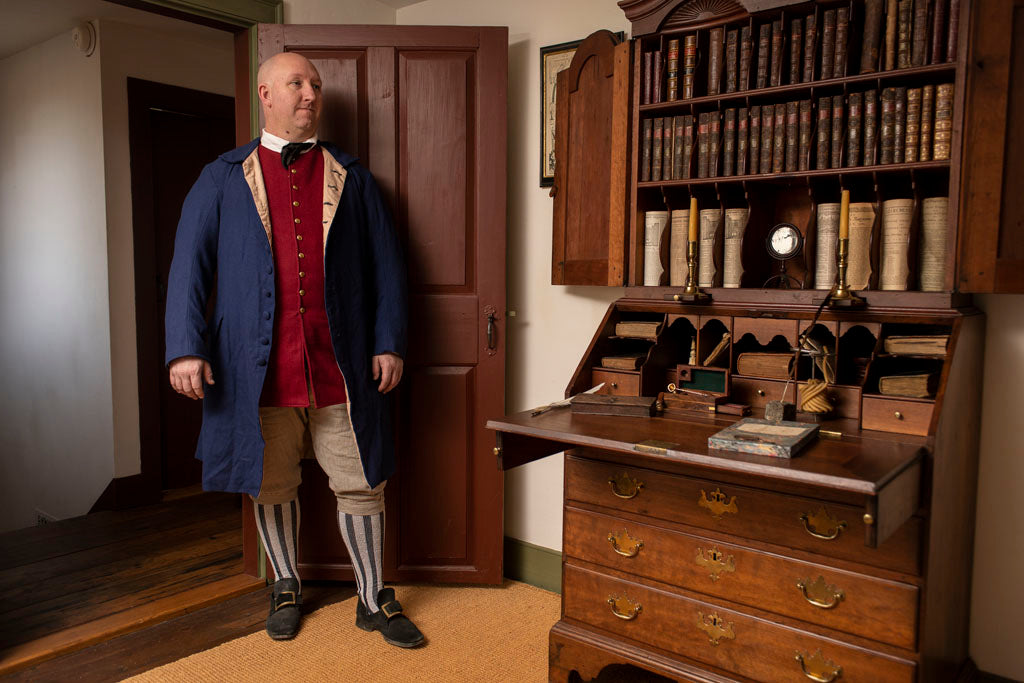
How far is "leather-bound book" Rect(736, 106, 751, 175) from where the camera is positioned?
208 centimetres

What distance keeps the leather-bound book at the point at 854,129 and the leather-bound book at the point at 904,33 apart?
11 centimetres

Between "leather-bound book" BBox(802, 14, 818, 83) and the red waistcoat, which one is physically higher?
"leather-bound book" BBox(802, 14, 818, 83)

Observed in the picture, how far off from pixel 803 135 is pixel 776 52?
224 mm

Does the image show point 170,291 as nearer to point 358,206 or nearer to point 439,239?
point 358,206

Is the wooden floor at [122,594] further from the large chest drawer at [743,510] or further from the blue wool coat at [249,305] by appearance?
the large chest drawer at [743,510]

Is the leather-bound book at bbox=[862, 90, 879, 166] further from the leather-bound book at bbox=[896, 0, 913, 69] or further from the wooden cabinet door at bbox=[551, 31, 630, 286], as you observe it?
the wooden cabinet door at bbox=[551, 31, 630, 286]

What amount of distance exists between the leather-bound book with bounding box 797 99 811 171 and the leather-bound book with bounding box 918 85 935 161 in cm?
25

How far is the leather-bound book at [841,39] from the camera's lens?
1910 mm

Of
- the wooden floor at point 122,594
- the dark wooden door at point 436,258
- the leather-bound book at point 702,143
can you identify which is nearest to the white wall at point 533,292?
the dark wooden door at point 436,258

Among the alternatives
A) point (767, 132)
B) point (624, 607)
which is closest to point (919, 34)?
point (767, 132)

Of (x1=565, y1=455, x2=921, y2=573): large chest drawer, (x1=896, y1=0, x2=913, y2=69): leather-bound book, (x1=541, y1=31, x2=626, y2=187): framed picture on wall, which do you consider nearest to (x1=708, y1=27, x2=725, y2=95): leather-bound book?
(x1=896, y1=0, x2=913, y2=69): leather-bound book

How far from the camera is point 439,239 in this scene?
279 centimetres

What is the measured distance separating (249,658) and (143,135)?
2800 millimetres

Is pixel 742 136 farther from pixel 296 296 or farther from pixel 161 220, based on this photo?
pixel 161 220
